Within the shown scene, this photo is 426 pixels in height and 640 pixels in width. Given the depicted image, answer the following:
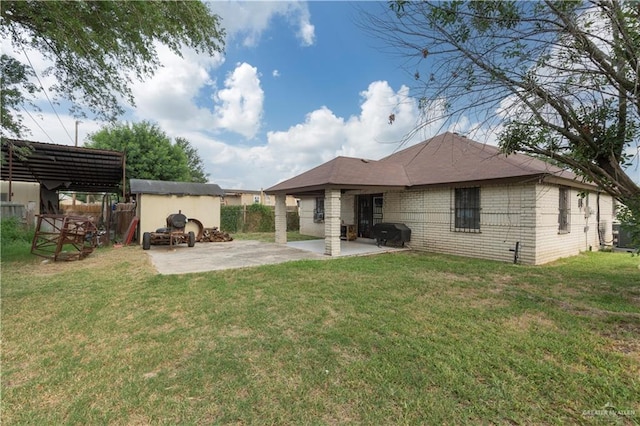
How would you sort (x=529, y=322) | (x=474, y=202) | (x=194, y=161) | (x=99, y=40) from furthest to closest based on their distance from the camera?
(x=194, y=161), (x=474, y=202), (x=99, y=40), (x=529, y=322)

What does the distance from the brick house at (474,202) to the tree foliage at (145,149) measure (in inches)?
455

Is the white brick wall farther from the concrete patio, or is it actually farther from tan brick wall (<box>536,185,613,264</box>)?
the concrete patio

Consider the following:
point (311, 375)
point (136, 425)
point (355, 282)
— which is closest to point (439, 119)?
point (311, 375)

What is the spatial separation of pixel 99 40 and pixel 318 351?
5.83 m

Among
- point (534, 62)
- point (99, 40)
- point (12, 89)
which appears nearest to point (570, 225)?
point (534, 62)

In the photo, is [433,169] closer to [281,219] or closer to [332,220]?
[332,220]

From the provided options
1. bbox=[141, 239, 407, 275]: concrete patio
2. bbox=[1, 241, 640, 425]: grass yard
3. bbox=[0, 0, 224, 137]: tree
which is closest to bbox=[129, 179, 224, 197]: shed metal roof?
bbox=[141, 239, 407, 275]: concrete patio

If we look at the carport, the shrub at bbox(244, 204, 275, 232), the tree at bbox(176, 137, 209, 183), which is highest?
the tree at bbox(176, 137, 209, 183)

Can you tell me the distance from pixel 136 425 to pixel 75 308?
10.9 feet

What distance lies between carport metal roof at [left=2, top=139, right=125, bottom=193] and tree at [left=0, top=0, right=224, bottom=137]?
5013 mm

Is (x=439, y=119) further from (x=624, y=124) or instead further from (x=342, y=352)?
(x=342, y=352)

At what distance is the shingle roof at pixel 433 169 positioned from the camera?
7.93 metres

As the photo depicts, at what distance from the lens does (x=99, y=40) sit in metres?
4.57

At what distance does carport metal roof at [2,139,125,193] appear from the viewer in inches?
429
